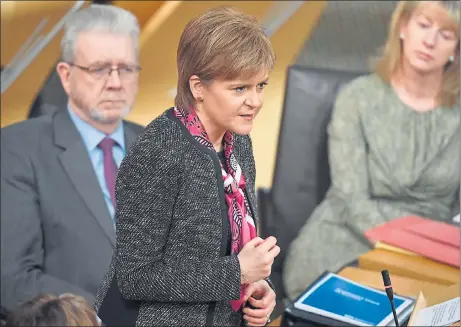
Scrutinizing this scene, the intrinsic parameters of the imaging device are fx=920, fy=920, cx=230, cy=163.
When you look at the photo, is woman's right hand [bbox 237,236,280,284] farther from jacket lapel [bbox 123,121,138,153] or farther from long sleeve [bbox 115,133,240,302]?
jacket lapel [bbox 123,121,138,153]

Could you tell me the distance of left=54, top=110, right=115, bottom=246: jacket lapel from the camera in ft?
8.08

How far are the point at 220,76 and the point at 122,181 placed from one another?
22 centimetres

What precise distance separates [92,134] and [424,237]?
94 cm

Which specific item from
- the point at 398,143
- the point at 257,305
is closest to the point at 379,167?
the point at 398,143

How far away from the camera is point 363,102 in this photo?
118 inches

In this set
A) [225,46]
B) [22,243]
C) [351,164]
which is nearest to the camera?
[225,46]

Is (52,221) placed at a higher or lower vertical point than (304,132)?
lower

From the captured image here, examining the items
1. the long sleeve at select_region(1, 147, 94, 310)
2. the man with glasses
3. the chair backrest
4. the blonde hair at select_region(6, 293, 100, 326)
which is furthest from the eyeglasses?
the blonde hair at select_region(6, 293, 100, 326)

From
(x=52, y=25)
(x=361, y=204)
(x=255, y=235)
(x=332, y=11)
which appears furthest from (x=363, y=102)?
(x=255, y=235)

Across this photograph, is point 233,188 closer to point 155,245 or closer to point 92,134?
point 155,245

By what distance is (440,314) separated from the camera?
1854 millimetres

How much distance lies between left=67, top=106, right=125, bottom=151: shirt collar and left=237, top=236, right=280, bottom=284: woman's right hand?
111 centimetres

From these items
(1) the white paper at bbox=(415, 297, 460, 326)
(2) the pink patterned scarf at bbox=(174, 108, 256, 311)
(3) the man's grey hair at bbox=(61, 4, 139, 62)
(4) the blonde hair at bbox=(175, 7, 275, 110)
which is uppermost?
(4) the blonde hair at bbox=(175, 7, 275, 110)

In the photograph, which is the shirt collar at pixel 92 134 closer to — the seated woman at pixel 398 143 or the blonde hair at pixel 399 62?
the seated woman at pixel 398 143
